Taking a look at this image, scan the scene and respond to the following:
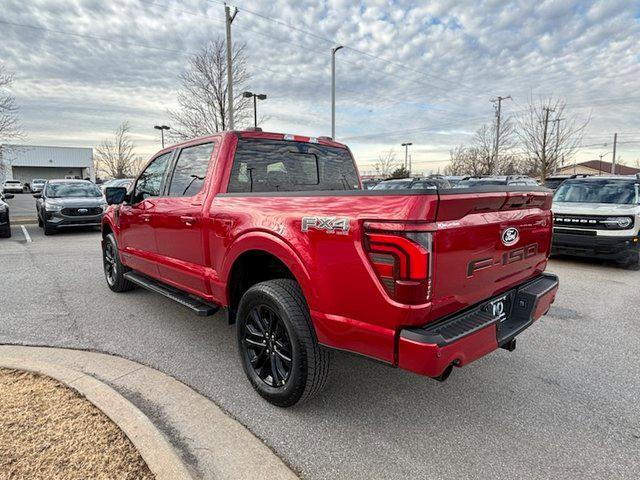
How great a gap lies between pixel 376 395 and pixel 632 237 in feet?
21.9

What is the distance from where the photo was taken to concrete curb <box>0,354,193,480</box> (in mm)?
2193

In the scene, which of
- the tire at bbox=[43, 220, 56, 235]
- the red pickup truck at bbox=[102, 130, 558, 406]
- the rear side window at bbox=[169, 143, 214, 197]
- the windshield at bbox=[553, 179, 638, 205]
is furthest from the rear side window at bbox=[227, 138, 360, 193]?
the tire at bbox=[43, 220, 56, 235]

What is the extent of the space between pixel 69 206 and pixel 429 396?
40.3ft

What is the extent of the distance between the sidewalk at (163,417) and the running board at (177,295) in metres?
0.59

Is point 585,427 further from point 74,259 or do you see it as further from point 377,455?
point 74,259

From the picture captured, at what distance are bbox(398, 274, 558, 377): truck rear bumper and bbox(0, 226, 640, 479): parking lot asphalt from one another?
0.60 metres

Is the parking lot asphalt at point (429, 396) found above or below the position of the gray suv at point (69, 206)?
below

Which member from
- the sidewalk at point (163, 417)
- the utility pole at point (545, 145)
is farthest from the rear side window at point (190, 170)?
the utility pole at point (545, 145)

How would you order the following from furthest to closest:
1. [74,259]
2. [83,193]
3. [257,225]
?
[83,193] < [74,259] < [257,225]

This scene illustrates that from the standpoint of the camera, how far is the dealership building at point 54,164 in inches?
2726

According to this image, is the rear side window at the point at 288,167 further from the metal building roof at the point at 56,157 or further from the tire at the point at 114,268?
the metal building roof at the point at 56,157

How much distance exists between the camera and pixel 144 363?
3564 mm

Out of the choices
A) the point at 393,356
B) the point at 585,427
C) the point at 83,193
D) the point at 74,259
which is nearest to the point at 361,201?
the point at 393,356

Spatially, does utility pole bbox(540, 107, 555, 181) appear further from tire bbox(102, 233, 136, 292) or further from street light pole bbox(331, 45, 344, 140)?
tire bbox(102, 233, 136, 292)
